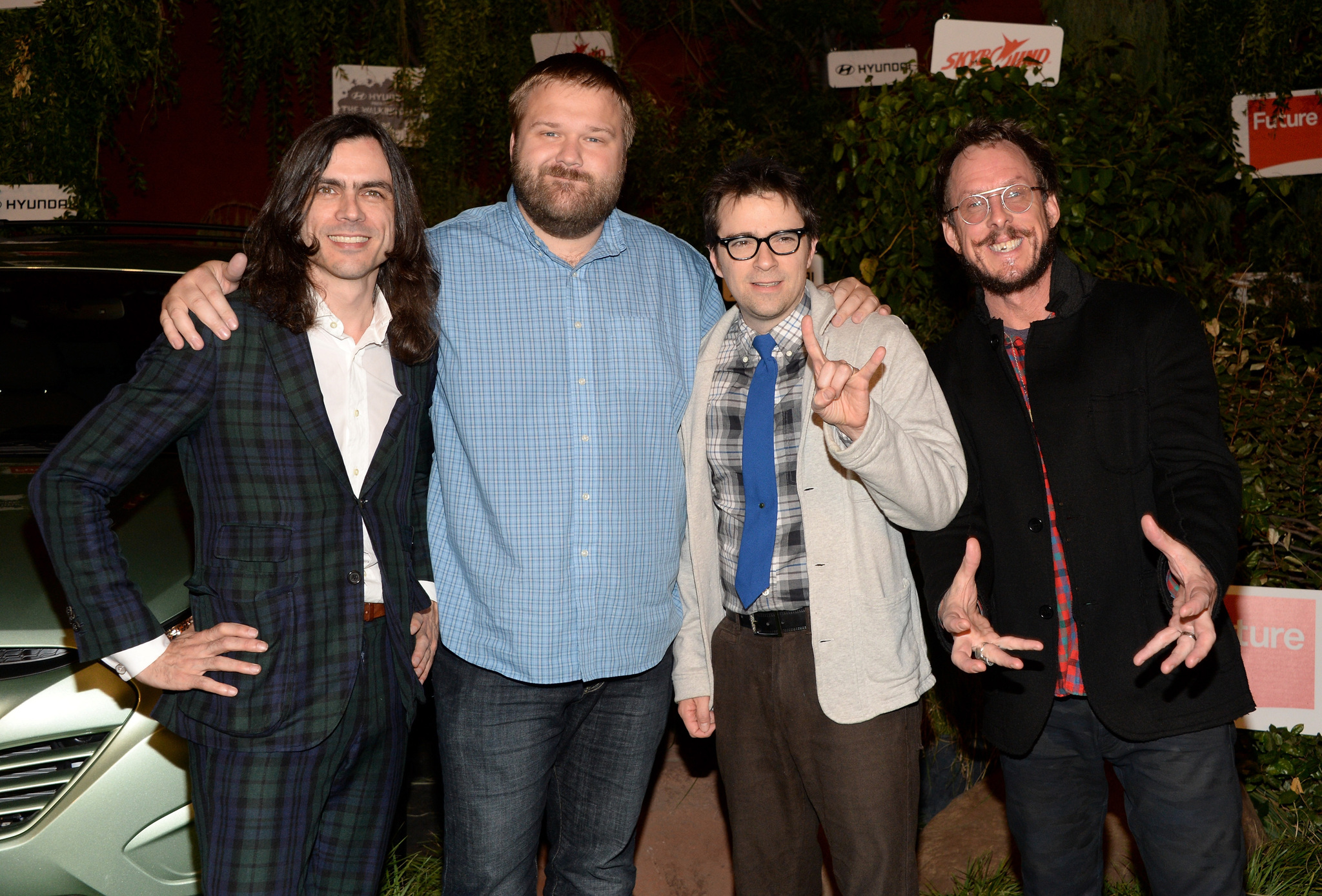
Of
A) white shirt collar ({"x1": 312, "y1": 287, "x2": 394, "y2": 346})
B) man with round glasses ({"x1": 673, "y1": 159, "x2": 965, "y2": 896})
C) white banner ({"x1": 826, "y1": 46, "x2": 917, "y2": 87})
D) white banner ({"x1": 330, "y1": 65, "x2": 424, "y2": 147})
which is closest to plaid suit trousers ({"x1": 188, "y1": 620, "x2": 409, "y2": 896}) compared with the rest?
white shirt collar ({"x1": 312, "y1": 287, "x2": 394, "y2": 346})

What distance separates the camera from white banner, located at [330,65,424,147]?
16.8 ft

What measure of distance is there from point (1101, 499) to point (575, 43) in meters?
3.48

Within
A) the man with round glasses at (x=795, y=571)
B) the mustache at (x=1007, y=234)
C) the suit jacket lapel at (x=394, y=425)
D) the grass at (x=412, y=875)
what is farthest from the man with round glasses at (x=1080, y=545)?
the grass at (x=412, y=875)

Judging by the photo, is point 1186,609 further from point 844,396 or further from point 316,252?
point 316,252

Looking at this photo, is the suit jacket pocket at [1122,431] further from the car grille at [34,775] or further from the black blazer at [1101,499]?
the car grille at [34,775]

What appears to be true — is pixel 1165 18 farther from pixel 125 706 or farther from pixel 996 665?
pixel 125 706

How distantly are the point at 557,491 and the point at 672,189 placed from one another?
2998 mm

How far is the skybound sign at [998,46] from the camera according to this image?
3.35 m

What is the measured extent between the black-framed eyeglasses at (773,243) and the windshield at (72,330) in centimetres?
176

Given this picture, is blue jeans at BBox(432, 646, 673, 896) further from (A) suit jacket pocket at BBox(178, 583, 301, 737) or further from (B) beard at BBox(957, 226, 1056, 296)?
(B) beard at BBox(957, 226, 1056, 296)

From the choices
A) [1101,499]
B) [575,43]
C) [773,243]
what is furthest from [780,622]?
[575,43]

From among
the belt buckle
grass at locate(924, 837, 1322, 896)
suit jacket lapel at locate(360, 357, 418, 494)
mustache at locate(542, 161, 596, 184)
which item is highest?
mustache at locate(542, 161, 596, 184)

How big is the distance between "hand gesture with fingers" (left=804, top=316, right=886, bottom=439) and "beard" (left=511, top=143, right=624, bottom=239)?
65 centimetres

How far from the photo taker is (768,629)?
2.19 m
